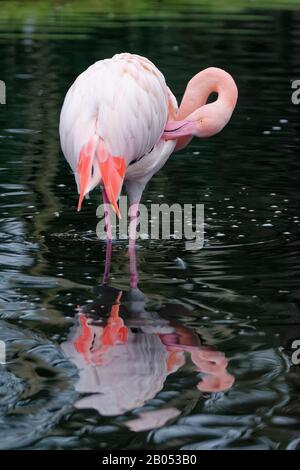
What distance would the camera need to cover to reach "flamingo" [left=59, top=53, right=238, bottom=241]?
21.1ft

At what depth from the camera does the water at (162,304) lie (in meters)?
4.28

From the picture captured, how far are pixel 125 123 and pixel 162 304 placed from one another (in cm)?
122

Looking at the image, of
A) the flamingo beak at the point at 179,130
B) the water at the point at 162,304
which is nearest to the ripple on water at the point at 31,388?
the water at the point at 162,304

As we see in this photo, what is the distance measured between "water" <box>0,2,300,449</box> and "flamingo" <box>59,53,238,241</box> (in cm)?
50

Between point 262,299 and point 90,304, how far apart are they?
0.89 metres

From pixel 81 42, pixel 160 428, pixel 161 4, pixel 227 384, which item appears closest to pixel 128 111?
pixel 227 384

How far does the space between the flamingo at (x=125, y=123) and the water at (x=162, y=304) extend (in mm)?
503

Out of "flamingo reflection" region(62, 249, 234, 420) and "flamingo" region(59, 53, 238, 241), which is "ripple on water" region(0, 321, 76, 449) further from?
"flamingo" region(59, 53, 238, 241)

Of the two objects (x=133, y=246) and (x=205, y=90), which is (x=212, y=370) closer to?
(x=133, y=246)

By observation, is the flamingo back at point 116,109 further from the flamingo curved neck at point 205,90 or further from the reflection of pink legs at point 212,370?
the reflection of pink legs at point 212,370

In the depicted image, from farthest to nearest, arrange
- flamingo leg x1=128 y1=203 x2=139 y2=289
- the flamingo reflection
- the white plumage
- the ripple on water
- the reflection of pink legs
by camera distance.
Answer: the white plumage
flamingo leg x1=128 y1=203 x2=139 y2=289
the reflection of pink legs
the flamingo reflection
the ripple on water

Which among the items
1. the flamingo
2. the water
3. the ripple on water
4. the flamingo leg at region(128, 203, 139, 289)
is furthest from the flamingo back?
the ripple on water
